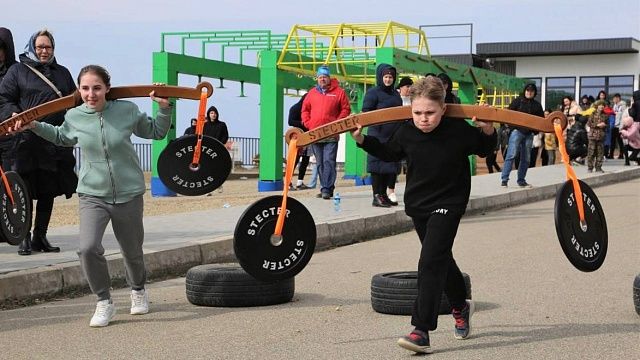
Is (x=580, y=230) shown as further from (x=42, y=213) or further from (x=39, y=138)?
(x=42, y=213)

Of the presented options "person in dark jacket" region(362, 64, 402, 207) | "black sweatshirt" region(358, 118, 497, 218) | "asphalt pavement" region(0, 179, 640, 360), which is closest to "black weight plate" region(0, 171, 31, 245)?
"asphalt pavement" region(0, 179, 640, 360)

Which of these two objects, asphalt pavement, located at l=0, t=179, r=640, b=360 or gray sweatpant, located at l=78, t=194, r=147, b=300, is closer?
asphalt pavement, located at l=0, t=179, r=640, b=360

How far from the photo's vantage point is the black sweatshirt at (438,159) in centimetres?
580

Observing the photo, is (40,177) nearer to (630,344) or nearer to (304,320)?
(304,320)

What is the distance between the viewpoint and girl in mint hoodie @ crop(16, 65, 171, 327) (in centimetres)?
666

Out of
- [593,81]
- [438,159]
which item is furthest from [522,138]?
[593,81]

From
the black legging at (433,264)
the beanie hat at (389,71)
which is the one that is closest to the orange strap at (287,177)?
the black legging at (433,264)

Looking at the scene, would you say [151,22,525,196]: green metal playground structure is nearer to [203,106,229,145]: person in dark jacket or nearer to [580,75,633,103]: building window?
[203,106,229,145]: person in dark jacket

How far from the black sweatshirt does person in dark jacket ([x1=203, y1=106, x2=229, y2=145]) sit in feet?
42.7

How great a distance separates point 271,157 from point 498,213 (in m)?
8.23

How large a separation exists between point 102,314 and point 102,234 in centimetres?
51

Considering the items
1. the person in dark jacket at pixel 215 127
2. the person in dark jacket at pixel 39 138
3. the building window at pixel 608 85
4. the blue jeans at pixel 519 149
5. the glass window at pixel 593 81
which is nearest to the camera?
the person in dark jacket at pixel 39 138

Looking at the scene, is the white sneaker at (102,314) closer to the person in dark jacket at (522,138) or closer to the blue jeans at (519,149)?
the person in dark jacket at (522,138)

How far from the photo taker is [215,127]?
18844 millimetres
